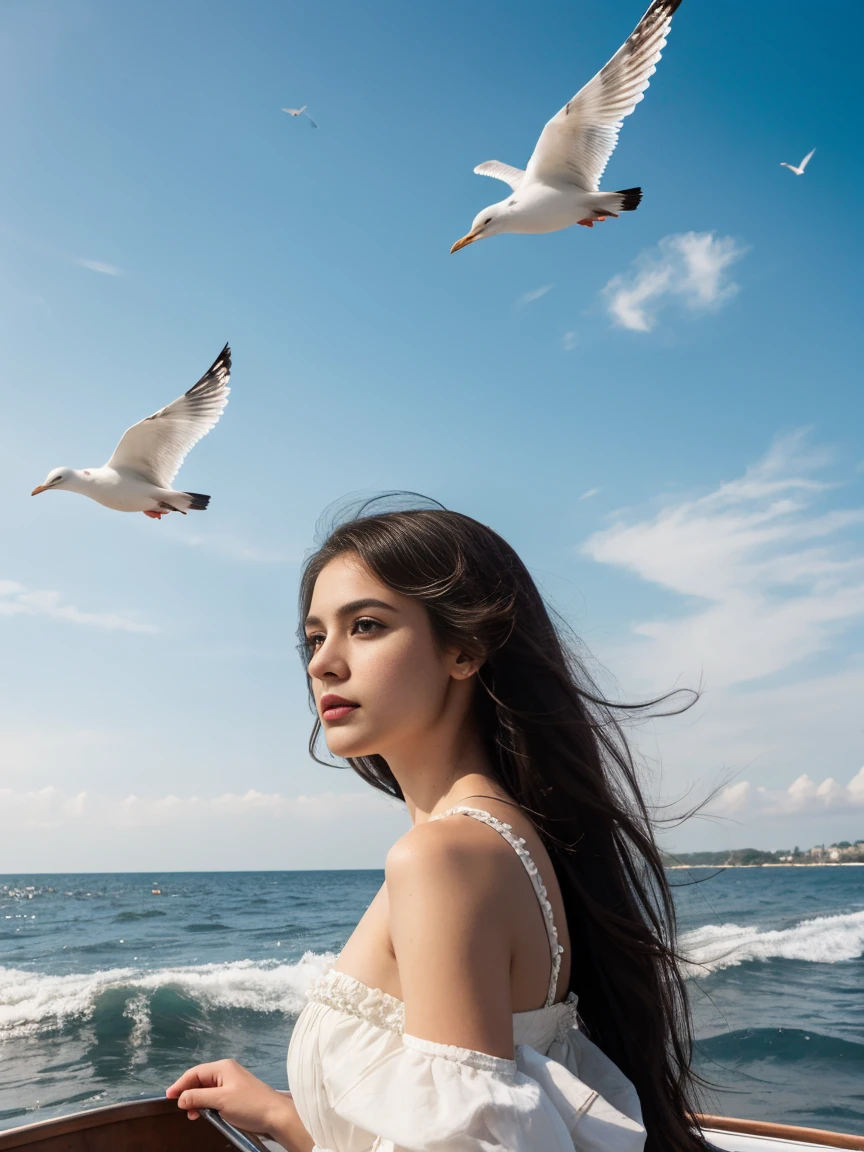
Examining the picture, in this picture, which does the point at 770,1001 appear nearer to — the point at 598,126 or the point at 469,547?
the point at 598,126

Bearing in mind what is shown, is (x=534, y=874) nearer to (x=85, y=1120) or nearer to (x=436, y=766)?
(x=436, y=766)

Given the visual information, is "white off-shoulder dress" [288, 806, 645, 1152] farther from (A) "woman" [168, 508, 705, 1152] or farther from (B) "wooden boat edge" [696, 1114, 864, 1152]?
(B) "wooden boat edge" [696, 1114, 864, 1152]

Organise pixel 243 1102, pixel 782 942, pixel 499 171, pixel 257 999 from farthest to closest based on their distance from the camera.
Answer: pixel 782 942, pixel 257 999, pixel 499 171, pixel 243 1102

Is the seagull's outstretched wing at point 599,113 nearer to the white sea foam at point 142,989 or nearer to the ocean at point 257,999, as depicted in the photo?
the ocean at point 257,999

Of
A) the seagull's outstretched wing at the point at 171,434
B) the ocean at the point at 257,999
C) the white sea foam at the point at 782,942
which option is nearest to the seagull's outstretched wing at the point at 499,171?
the seagull's outstretched wing at the point at 171,434

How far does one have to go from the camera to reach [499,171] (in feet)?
23.3

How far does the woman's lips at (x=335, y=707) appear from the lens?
144 centimetres

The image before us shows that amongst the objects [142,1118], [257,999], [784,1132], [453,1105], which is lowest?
[257,999]

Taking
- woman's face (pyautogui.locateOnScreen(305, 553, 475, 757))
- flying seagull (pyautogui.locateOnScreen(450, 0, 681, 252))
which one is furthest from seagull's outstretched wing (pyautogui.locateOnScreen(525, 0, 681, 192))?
woman's face (pyautogui.locateOnScreen(305, 553, 475, 757))

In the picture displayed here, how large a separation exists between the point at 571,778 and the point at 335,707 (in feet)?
1.24

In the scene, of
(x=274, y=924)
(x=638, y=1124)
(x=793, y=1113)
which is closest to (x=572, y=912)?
(x=638, y=1124)

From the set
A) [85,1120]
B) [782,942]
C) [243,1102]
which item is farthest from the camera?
[782,942]

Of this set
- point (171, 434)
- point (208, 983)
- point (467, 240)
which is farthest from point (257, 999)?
point (467, 240)

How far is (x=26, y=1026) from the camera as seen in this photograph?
1269cm
